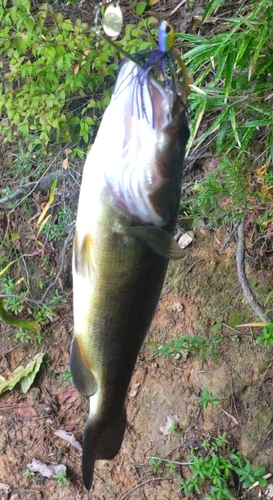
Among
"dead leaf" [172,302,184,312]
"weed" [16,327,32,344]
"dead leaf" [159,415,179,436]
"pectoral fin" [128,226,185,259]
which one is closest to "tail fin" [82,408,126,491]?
"pectoral fin" [128,226,185,259]

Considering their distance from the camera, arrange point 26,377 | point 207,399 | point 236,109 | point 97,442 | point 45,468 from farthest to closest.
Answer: point 26,377 → point 45,468 → point 207,399 → point 236,109 → point 97,442

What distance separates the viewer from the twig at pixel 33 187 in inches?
126

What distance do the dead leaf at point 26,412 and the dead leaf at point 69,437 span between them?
0.23 m

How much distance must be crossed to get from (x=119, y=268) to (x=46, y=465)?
2.27 m

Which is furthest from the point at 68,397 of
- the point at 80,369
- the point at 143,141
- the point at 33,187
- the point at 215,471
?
the point at 143,141

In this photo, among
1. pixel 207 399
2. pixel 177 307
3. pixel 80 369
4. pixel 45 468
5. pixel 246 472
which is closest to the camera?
pixel 80 369

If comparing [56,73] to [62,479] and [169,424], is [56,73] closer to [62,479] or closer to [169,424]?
[169,424]

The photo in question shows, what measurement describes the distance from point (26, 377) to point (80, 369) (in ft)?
7.01

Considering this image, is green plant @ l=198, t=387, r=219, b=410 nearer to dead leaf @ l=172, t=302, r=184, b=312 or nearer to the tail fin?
dead leaf @ l=172, t=302, r=184, b=312

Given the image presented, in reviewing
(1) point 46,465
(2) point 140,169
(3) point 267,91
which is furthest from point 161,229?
(1) point 46,465

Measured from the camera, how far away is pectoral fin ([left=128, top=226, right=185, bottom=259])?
1.11 meters

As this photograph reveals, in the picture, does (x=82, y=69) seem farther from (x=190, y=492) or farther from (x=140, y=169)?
(x=190, y=492)

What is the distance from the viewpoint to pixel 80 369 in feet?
4.25

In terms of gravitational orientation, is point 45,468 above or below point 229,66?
below
